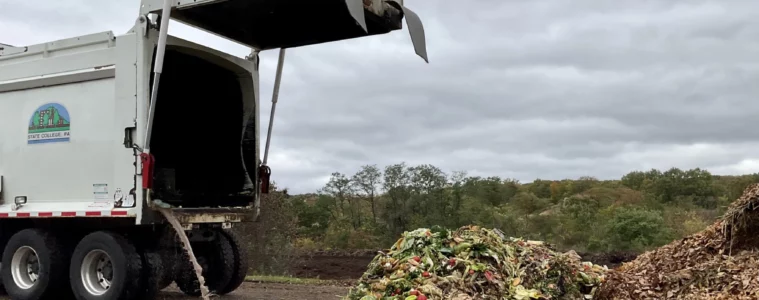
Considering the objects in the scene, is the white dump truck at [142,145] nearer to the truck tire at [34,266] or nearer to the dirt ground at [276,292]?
the truck tire at [34,266]

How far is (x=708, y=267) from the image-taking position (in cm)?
590

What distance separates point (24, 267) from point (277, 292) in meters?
2.93

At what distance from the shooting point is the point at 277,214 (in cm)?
1398

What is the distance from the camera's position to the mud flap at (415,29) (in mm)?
7426

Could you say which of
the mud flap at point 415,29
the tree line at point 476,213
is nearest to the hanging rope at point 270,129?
the mud flap at point 415,29

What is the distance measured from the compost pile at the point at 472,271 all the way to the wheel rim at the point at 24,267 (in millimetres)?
4021

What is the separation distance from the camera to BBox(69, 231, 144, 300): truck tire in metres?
7.14

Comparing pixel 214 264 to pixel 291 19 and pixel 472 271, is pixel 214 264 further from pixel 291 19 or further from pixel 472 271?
pixel 472 271

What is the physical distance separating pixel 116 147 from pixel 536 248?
4.35 metres

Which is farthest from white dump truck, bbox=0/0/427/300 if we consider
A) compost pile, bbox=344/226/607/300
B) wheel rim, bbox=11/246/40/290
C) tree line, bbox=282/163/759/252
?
tree line, bbox=282/163/759/252

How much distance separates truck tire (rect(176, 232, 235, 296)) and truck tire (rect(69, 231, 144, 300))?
3.60 ft

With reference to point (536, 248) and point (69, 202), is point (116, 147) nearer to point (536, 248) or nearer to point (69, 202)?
point (69, 202)

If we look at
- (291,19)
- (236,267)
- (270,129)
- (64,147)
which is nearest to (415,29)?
(291,19)

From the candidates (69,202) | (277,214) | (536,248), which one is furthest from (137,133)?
(277,214)
